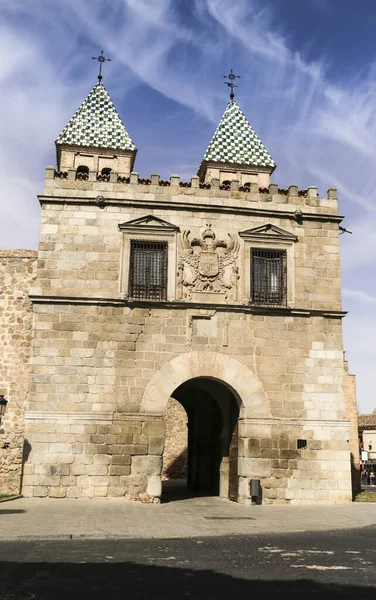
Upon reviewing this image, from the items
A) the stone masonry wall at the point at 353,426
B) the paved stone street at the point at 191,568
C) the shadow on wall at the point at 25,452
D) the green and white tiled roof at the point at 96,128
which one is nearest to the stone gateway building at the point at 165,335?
the shadow on wall at the point at 25,452

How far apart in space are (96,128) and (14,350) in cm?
1319

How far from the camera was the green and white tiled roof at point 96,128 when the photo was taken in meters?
25.9

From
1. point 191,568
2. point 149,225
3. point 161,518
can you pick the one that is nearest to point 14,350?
point 149,225

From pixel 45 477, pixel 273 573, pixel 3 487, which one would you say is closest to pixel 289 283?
pixel 45 477

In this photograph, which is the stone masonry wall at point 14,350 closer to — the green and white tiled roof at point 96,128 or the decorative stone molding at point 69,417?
the decorative stone molding at point 69,417

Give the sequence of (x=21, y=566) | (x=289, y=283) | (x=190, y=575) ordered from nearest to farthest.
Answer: (x=190, y=575), (x=21, y=566), (x=289, y=283)

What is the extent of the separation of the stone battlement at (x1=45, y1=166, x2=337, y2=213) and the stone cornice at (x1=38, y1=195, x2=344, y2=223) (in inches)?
8.8

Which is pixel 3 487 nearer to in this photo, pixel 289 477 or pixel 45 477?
pixel 45 477

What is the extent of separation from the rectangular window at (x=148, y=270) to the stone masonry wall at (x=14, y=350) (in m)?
3.03

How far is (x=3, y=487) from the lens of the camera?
1562cm

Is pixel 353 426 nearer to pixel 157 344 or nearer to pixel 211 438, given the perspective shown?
pixel 211 438

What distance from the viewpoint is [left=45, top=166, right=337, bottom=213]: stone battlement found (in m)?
16.6

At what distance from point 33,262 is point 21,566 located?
1118cm

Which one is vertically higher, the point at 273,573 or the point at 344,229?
the point at 344,229
